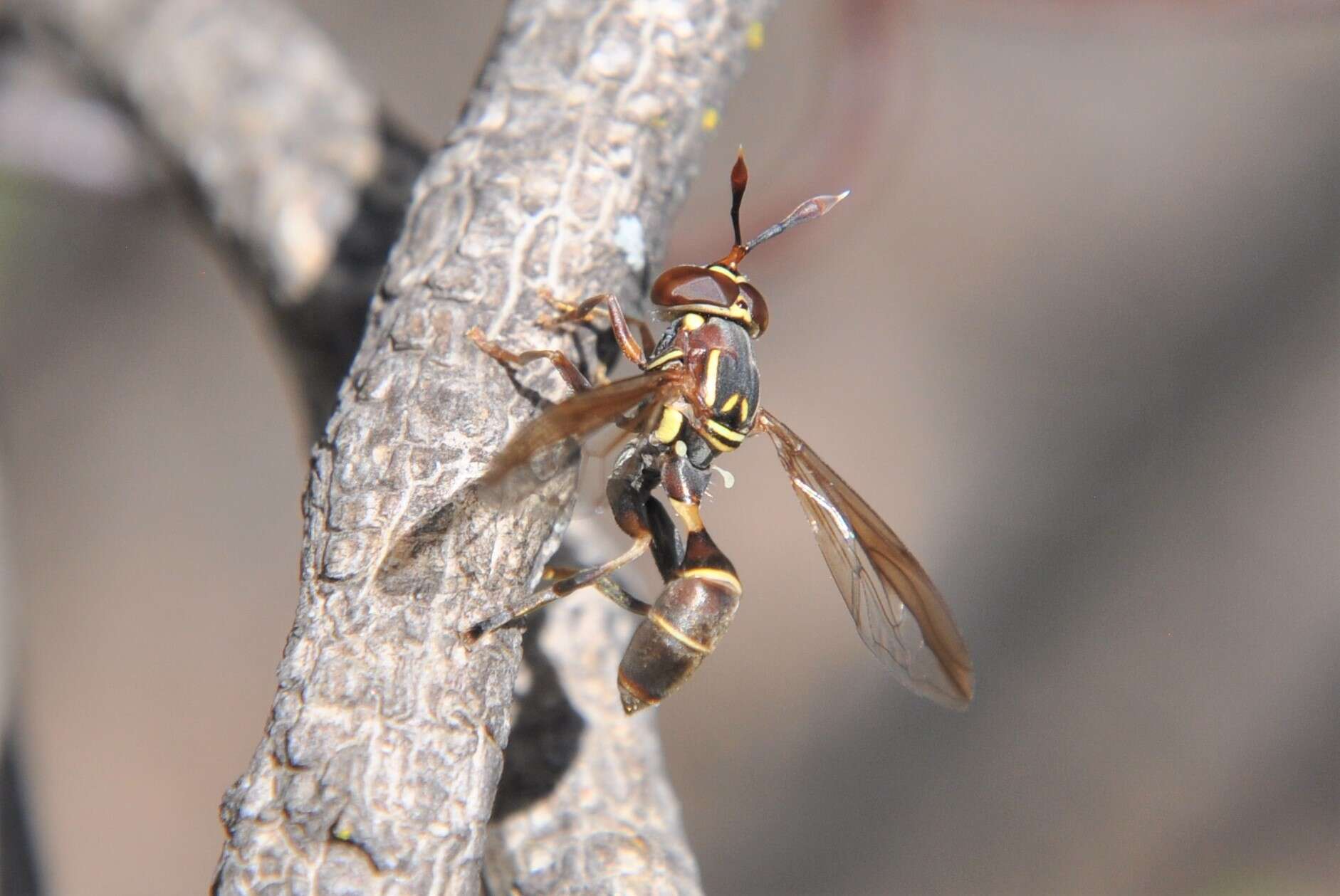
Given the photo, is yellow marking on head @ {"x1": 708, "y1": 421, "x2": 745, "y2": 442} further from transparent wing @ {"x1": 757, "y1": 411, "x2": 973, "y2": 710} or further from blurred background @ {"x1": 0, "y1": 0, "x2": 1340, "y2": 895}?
blurred background @ {"x1": 0, "y1": 0, "x2": 1340, "y2": 895}

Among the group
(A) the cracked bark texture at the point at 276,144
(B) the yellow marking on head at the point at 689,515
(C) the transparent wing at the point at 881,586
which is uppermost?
(A) the cracked bark texture at the point at 276,144

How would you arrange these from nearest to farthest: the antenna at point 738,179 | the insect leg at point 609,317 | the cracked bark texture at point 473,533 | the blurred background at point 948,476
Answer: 1. the cracked bark texture at point 473,533
2. the insect leg at point 609,317
3. the antenna at point 738,179
4. the blurred background at point 948,476

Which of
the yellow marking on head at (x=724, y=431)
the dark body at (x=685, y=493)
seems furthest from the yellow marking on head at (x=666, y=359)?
the yellow marking on head at (x=724, y=431)

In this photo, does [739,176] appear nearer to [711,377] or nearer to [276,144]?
[711,377]

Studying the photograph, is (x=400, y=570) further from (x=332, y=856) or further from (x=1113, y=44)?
(x=1113, y=44)

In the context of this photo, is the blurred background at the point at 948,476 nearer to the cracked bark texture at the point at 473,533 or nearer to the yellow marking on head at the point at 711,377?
the yellow marking on head at the point at 711,377

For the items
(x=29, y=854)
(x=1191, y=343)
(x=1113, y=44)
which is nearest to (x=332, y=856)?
(x=29, y=854)

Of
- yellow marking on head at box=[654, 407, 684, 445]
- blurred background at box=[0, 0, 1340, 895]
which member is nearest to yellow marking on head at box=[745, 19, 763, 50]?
yellow marking on head at box=[654, 407, 684, 445]
